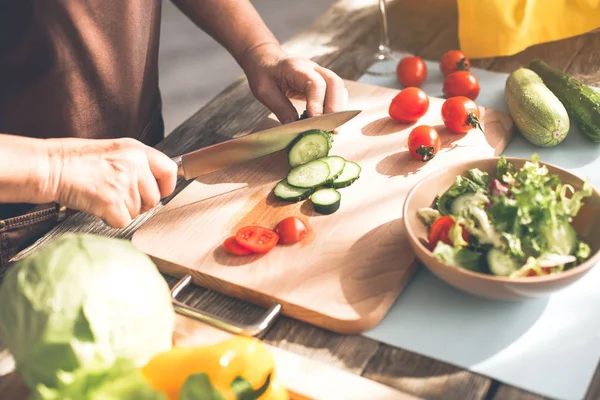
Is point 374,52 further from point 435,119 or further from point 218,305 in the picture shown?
point 218,305

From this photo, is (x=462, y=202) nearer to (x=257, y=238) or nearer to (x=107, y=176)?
(x=257, y=238)

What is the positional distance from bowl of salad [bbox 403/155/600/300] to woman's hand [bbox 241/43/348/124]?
71 centimetres

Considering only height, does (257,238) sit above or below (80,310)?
below

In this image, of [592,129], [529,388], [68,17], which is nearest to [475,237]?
[529,388]

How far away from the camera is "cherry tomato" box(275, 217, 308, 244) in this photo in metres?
1.72

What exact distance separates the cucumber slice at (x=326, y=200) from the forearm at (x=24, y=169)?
672 mm

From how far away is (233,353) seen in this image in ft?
4.15

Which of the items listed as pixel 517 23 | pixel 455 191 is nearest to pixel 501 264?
pixel 455 191

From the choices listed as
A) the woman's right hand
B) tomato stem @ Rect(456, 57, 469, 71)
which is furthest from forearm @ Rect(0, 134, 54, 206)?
tomato stem @ Rect(456, 57, 469, 71)

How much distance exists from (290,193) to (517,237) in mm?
680

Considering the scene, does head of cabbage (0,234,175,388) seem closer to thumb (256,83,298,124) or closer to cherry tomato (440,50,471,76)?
thumb (256,83,298,124)

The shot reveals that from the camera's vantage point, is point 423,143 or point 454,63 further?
point 454,63

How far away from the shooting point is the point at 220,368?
124cm

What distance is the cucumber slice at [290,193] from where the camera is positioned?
1.88 metres
